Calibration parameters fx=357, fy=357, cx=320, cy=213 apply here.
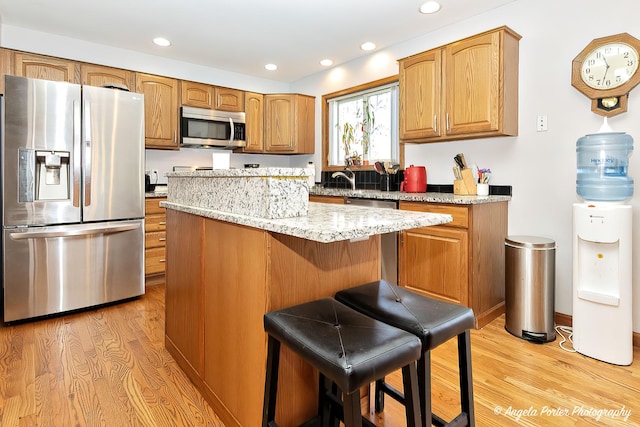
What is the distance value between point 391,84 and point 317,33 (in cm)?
96

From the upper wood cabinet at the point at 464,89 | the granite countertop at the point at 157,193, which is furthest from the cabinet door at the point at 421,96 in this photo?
the granite countertop at the point at 157,193

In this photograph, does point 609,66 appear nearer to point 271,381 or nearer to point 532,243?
point 532,243

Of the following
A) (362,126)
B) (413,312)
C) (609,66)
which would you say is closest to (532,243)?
(609,66)

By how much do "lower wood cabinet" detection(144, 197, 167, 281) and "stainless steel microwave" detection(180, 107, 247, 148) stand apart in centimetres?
88

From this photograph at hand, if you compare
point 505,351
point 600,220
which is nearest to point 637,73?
point 600,220

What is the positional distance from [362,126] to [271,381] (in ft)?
11.6

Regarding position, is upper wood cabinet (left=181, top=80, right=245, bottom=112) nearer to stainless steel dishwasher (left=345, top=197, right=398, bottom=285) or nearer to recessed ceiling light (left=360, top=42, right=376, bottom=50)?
recessed ceiling light (left=360, top=42, right=376, bottom=50)

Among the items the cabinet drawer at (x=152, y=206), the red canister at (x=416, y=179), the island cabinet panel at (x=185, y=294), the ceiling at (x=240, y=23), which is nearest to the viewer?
the island cabinet panel at (x=185, y=294)

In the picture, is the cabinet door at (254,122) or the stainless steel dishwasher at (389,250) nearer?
the stainless steel dishwasher at (389,250)

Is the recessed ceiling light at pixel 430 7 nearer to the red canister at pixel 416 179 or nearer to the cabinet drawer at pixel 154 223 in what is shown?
the red canister at pixel 416 179

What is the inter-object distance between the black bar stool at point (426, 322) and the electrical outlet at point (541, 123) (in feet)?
6.78

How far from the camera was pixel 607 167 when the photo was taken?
218cm

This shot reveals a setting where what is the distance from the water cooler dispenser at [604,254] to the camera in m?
2.00

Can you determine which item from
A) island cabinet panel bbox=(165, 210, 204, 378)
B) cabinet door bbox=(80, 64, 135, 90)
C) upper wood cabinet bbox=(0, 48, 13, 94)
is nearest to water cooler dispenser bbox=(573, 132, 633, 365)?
island cabinet panel bbox=(165, 210, 204, 378)
